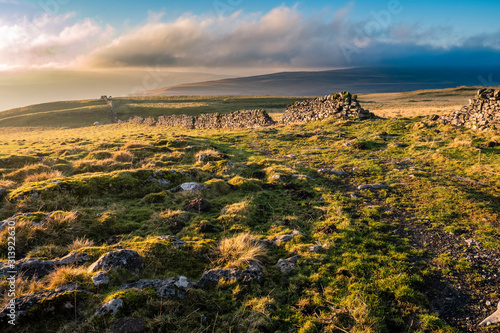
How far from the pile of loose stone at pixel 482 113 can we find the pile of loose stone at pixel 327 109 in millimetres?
7088

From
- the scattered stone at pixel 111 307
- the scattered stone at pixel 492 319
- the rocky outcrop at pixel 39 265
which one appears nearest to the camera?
the scattered stone at pixel 111 307

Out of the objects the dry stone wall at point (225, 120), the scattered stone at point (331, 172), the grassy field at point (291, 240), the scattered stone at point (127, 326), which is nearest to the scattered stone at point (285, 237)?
the grassy field at point (291, 240)

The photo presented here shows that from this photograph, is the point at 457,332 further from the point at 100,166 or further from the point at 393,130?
the point at 393,130

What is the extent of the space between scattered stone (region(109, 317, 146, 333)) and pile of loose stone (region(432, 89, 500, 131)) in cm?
1940

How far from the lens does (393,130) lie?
62.0 feet

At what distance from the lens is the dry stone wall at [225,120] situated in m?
31.7

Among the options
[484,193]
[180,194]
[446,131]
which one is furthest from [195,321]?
[446,131]

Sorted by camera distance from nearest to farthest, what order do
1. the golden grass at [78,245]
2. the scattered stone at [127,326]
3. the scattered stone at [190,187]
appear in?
the scattered stone at [127,326] → the golden grass at [78,245] → the scattered stone at [190,187]

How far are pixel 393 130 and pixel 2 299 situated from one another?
2134cm

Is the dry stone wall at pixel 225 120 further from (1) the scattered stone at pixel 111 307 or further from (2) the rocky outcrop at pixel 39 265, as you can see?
(1) the scattered stone at pixel 111 307

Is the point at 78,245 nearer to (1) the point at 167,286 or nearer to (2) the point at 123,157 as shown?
(1) the point at 167,286

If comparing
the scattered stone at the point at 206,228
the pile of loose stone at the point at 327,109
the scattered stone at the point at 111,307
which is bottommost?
the scattered stone at the point at 206,228

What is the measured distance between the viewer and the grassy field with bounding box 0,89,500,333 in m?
4.18

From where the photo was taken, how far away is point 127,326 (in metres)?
3.71
